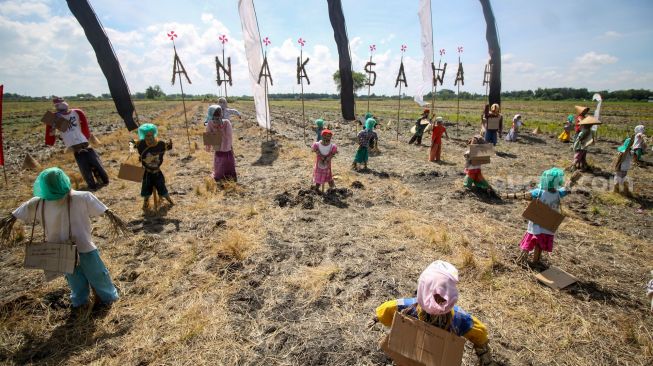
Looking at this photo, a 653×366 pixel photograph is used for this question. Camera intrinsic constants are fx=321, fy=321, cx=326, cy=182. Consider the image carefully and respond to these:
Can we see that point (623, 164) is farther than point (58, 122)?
Yes

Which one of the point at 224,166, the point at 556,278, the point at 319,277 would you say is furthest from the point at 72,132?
the point at 556,278

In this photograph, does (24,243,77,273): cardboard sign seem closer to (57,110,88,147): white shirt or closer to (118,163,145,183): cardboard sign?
(118,163,145,183): cardboard sign

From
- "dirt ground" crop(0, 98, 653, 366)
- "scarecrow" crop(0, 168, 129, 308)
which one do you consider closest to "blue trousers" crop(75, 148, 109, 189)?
"dirt ground" crop(0, 98, 653, 366)

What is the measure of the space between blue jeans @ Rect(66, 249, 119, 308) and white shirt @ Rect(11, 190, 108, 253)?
0.47 ft

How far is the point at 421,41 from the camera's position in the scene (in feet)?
49.5

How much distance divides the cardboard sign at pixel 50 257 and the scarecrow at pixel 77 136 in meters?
5.59

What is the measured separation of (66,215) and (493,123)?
13.9 metres

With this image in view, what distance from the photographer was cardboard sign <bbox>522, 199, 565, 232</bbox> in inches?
168

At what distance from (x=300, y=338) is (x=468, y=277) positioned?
2.58 meters

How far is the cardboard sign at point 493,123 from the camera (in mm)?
13086

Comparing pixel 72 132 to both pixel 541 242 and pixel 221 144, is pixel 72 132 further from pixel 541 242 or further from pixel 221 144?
pixel 541 242

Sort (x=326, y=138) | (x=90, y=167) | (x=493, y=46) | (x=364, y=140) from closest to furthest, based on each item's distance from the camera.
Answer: (x=326, y=138) → (x=90, y=167) → (x=364, y=140) → (x=493, y=46)

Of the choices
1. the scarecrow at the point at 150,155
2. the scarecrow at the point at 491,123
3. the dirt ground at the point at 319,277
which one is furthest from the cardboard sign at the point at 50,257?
the scarecrow at the point at 491,123

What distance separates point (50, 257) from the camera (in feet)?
10.6
